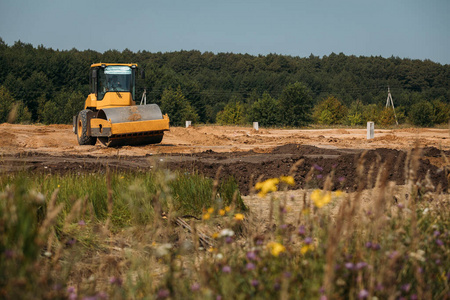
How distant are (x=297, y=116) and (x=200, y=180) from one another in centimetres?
5426

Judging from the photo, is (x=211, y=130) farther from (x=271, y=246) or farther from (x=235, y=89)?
(x=235, y=89)

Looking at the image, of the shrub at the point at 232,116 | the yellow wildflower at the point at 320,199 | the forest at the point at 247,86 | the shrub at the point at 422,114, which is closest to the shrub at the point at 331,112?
the forest at the point at 247,86

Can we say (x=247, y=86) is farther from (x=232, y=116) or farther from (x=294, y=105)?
(x=294, y=105)

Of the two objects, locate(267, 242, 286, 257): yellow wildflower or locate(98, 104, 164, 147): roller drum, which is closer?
locate(267, 242, 286, 257): yellow wildflower

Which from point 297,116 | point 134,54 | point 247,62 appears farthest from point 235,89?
point 297,116

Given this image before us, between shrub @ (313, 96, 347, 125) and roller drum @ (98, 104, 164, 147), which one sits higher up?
shrub @ (313, 96, 347, 125)

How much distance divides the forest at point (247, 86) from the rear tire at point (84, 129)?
74.1 ft

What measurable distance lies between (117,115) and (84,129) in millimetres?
2584

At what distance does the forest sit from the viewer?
59969mm

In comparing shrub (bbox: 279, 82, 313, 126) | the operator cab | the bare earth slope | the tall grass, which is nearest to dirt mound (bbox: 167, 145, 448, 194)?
the bare earth slope

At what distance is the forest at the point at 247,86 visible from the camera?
5997 centimetres

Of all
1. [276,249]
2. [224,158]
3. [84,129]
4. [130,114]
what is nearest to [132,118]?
[130,114]

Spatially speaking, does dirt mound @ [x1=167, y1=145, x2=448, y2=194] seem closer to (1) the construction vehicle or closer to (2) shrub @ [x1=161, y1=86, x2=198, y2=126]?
(1) the construction vehicle

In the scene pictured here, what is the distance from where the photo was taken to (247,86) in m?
107
